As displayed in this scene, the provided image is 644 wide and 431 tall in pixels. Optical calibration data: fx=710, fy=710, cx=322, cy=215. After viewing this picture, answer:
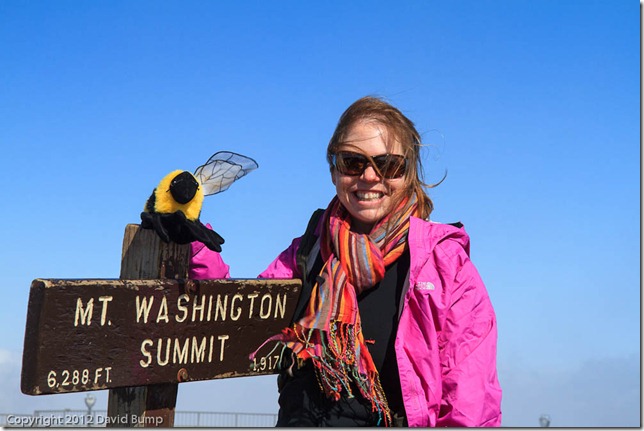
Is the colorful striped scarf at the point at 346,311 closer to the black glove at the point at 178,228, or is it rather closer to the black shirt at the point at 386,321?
the black shirt at the point at 386,321

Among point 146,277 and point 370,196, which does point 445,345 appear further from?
point 146,277

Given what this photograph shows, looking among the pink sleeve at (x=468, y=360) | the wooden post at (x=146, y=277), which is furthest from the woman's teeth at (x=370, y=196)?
the wooden post at (x=146, y=277)

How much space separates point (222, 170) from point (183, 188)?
353 mm

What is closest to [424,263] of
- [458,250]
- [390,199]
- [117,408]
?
[458,250]

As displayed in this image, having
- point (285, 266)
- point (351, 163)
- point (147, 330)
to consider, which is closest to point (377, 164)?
point (351, 163)

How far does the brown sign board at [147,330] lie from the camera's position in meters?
2.50

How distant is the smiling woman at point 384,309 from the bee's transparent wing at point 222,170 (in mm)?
324

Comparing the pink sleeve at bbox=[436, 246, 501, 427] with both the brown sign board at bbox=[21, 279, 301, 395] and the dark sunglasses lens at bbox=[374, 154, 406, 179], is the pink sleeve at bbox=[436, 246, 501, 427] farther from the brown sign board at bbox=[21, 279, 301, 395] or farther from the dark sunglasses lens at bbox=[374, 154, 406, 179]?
the brown sign board at bbox=[21, 279, 301, 395]

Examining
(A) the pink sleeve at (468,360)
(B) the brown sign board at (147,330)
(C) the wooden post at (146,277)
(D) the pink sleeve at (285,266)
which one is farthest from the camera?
(D) the pink sleeve at (285,266)

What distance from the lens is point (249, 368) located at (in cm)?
315

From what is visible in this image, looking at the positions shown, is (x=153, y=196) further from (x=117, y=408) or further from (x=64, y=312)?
(x=117, y=408)

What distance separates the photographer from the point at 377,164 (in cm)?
318

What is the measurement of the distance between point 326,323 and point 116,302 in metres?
0.87

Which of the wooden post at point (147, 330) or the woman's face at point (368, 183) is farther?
the woman's face at point (368, 183)
